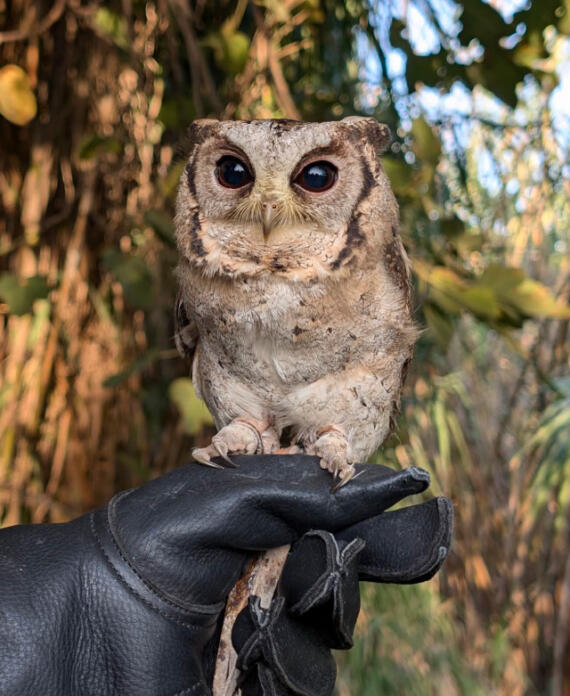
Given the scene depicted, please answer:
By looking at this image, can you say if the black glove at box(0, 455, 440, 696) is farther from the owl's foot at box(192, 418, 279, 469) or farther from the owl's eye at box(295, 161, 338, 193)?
the owl's eye at box(295, 161, 338, 193)

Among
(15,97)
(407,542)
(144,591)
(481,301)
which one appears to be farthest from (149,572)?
(15,97)

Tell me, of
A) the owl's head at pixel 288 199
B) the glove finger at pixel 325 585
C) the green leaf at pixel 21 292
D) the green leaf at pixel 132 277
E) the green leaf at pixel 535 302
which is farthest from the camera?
the green leaf at pixel 132 277

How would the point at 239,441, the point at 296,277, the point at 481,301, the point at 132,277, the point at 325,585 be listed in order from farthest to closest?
the point at 132,277 → the point at 481,301 → the point at 239,441 → the point at 296,277 → the point at 325,585

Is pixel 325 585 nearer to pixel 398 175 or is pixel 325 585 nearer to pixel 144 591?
pixel 144 591

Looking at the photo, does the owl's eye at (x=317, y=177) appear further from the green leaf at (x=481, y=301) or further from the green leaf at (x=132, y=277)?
the green leaf at (x=132, y=277)

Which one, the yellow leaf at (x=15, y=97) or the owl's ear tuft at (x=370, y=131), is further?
the yellow leaf at (x=15, y=97)

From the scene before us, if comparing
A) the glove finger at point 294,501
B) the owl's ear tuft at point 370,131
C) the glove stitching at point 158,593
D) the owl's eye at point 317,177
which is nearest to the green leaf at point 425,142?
the owl's ear tuft at point 370,131
